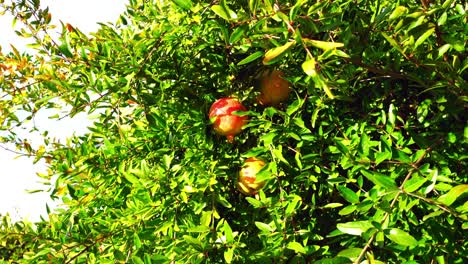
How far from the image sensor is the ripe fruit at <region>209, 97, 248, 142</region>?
1226mm

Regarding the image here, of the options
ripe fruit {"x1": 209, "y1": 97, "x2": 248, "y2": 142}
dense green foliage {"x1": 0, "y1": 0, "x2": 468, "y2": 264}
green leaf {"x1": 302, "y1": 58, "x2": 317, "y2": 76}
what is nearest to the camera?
green leaf {"x1": 302, "y1": 58, "x2": 317, "y2": 76}

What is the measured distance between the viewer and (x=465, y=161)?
1.18 metres

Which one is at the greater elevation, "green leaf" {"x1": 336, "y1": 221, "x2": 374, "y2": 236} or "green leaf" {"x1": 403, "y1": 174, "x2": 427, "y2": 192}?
"green leaf" {"x1": 403, "y1": 174, "x2": 427, "y2": 192}

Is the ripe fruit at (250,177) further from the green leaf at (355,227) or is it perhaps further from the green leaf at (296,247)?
the green leaf at (355,227)

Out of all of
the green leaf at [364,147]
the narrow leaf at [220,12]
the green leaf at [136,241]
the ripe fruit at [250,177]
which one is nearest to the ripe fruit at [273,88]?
the ripe fruit at [250,177]

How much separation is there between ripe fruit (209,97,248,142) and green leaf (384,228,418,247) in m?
0.54

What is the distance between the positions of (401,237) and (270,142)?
1.41 ft

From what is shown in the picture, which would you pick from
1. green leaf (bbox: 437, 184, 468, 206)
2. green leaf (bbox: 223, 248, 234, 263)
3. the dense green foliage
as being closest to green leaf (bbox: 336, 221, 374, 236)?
the dense green foliage

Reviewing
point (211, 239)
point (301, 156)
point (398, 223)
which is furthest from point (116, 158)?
point (398, 223)

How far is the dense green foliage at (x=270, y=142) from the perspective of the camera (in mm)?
950

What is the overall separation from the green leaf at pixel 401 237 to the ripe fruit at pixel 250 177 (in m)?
0.49

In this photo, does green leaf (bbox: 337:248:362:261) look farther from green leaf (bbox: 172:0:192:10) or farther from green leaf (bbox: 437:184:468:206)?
green leaf (bbox: 172:0:192:10)

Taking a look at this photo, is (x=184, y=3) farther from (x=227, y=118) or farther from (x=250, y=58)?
(x=227, y=118)

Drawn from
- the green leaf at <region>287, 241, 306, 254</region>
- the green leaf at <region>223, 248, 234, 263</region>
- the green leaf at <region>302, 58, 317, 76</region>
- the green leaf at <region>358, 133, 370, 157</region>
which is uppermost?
the green leaf at <region>302, 58, 317, 76</region>
